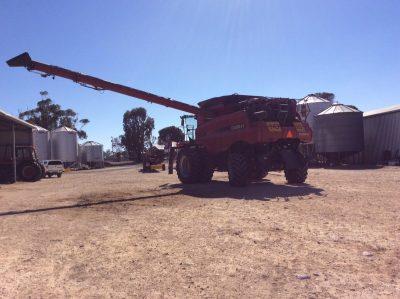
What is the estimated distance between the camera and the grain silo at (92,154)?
220 ft

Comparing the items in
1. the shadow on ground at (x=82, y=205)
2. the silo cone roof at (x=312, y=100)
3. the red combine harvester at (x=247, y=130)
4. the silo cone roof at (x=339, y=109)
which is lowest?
the shadow on ground at (x=82, y=205)

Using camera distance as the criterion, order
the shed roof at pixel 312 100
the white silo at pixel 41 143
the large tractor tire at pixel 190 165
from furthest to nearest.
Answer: the white silo at pixel 41 143
the shed roof at pixel 312 100
the large tractor tire at pixel 190 165

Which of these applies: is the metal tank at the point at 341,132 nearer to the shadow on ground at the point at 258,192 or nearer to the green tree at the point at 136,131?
the shadow on ground at the point at 258,192

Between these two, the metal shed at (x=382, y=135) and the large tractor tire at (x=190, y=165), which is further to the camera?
the metal shed at (x=382, y=135)

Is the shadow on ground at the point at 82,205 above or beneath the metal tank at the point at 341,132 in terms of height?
beneath

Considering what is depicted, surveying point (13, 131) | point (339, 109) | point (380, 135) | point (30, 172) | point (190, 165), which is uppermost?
point (339, 109)

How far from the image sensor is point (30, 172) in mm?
31062

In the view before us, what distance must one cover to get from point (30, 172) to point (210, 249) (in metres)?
26.8

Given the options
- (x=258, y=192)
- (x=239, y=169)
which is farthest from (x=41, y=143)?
(x=258, y=192)

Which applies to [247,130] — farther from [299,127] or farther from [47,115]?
[47,115]

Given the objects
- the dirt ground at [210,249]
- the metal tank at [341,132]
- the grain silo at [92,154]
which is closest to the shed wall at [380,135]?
the metal tank at [341,132]

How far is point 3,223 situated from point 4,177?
829 inches

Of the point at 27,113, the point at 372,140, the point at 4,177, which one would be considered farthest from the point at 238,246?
the point at 27,113

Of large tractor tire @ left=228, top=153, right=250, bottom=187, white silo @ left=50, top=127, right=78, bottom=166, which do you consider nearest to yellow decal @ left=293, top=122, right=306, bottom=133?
large tractor tire @ left=228, top=153, right=250, bottom=187
